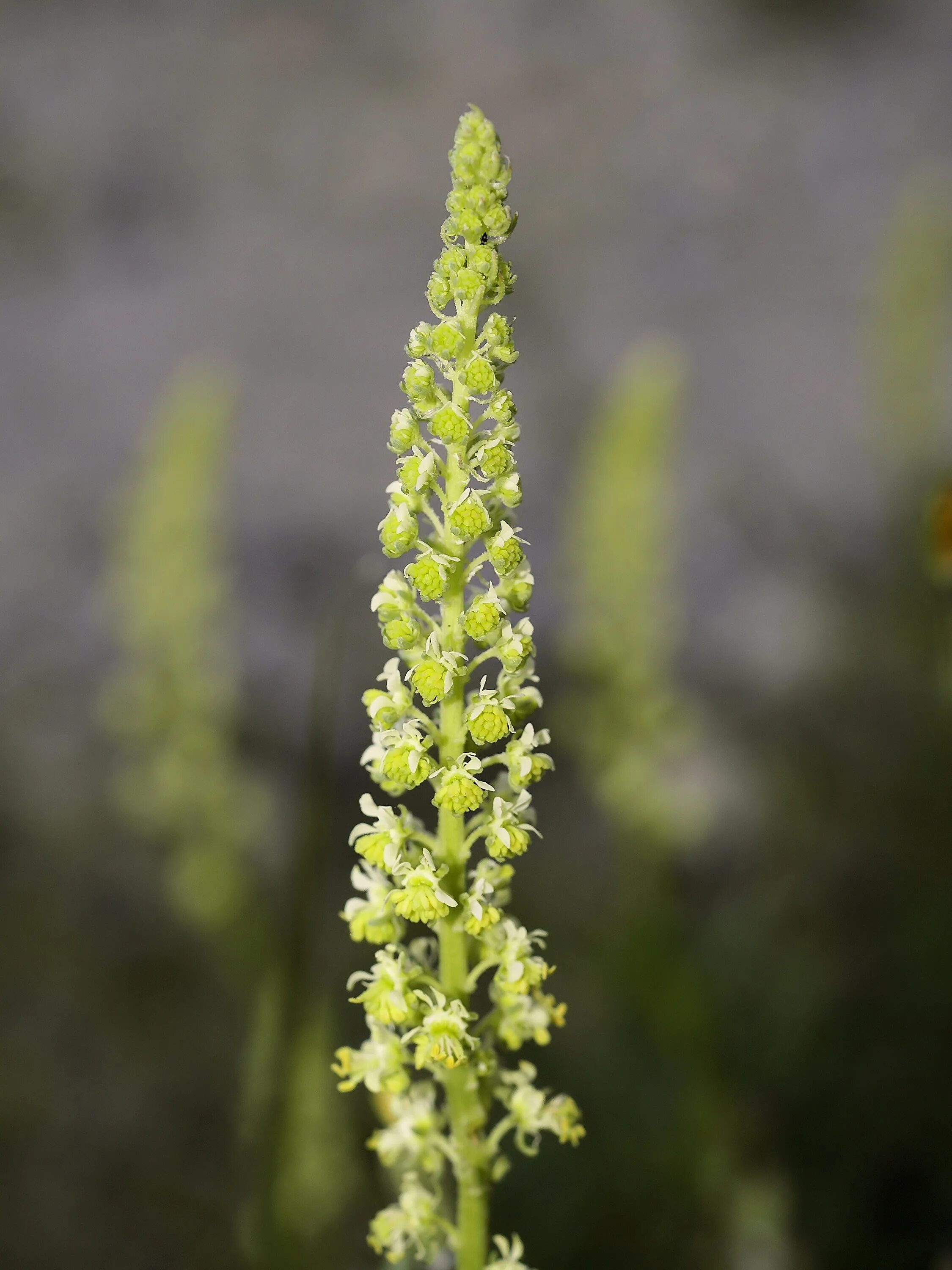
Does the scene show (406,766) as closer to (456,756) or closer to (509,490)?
(456,756)

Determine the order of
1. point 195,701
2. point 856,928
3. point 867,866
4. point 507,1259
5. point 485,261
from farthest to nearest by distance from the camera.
A: 1. point 867,866
2. point 856,928
3. point 195,701
4. point 507,1259
5. point 485,261

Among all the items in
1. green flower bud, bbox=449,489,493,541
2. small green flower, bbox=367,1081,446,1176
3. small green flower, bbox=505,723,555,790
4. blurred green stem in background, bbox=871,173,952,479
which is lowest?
small green flower, bbox=367,1081,446,1176

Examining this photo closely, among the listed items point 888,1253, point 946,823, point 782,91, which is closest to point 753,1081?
point 888,1253

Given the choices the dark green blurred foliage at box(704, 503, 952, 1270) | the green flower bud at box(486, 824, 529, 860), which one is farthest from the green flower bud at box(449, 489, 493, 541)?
the dark green blurred foliage at box(704, 503, 952, 1270)

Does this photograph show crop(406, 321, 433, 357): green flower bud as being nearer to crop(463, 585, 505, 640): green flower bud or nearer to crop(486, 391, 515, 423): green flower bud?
crop(486, 391, 515, 423): green flower bud

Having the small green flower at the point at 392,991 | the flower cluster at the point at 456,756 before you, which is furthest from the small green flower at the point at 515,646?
the small green flower at the point at 392,991

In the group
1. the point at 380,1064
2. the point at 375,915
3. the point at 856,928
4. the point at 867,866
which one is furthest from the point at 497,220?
the point at 867,866

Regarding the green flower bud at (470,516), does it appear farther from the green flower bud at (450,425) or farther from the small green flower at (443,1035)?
the small green flower at (443,1035)
